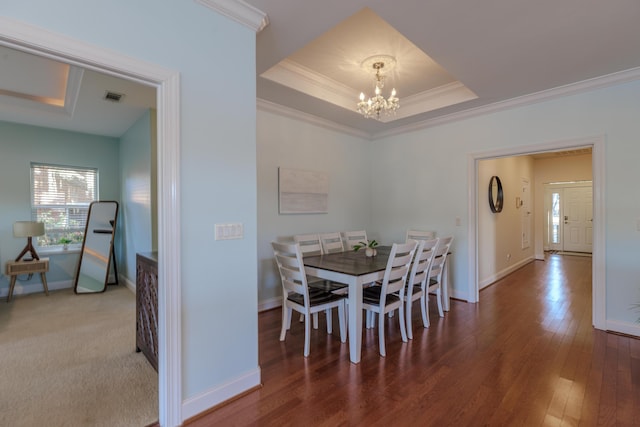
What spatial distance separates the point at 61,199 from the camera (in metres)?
4.73

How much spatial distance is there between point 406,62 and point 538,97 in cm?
166

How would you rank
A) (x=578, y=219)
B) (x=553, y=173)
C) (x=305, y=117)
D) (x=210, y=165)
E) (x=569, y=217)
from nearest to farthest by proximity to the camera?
(x=210, y=165) → (x=305, y=117) → (x=553, y=173) → (x=578, y=219) → (x=569, y=217)

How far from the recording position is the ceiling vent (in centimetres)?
329

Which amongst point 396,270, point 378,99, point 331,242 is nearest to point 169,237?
point 396,270

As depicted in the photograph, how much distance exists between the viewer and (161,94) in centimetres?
166

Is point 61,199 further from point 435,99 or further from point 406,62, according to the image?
point 435,99

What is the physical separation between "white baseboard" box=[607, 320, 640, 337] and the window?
7.22 metres

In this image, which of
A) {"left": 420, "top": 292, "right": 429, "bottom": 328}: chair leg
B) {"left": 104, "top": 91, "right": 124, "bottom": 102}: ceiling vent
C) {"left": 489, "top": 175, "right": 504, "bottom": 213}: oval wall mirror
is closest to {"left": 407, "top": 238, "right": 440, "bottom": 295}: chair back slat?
{"left": 420, "top": 292, "right": 429, "bottom": 328}: chair leg

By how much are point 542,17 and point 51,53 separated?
2951mm

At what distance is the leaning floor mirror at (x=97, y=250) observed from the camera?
14.9ft

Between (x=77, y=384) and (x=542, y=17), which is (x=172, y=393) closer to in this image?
(x=77, y=384)

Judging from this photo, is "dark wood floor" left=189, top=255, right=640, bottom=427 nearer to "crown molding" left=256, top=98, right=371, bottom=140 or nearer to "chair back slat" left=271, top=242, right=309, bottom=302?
"chair back slat" left=271, top=242, right=309, bottom=302

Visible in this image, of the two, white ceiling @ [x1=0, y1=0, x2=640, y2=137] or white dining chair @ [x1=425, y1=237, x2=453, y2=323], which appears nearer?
white ceiling @ [x1=0, y1=0, x2=640, y2=137]

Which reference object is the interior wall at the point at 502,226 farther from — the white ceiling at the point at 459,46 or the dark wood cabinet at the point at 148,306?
the dark wood cabinet at the point at 148,306
